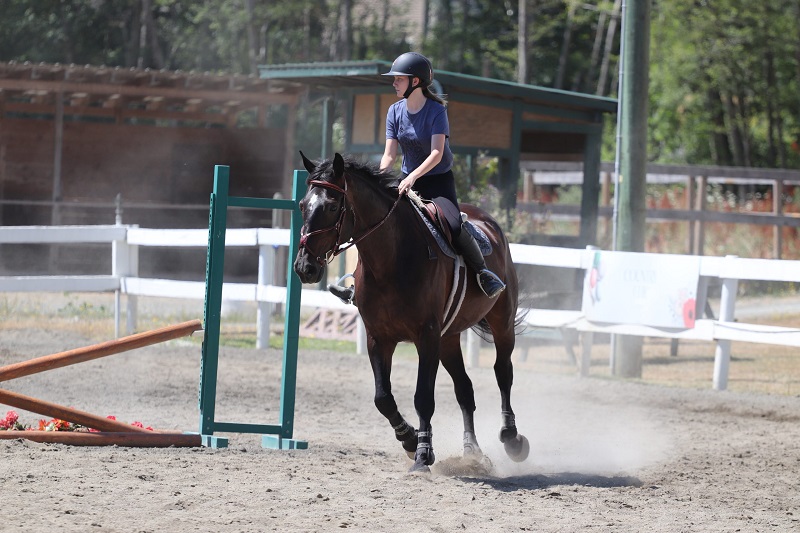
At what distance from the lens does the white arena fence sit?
11.4 meters

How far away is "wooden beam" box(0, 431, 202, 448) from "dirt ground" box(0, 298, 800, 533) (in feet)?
0.42

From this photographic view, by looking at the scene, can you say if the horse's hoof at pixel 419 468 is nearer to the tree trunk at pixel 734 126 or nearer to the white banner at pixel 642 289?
the white banner at pixel 642 289

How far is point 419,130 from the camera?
723cm

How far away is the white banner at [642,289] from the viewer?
11.7m

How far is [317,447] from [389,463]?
0.71m

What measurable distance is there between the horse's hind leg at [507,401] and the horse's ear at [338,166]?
2.26 meters

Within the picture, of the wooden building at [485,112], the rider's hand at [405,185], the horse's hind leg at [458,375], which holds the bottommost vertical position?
the horse's hind leg at [458,375]

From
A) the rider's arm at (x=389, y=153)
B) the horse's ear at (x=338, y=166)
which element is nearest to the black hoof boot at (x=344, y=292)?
the rider's arm at (x=389, y=153)

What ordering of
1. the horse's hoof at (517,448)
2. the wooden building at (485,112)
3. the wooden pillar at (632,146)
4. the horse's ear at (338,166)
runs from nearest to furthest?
1. the horse's ear at (338,166)
2. the horse's hoof at (517,448)
3. the wooden pillar at (632,146)
4. the wooden building at (485,112)

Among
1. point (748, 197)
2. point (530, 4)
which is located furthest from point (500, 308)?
point (530, 4)

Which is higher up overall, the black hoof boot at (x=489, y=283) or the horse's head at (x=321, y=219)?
the horse's head at (x=321, y=219)

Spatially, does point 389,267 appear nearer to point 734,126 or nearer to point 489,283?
point 489,283

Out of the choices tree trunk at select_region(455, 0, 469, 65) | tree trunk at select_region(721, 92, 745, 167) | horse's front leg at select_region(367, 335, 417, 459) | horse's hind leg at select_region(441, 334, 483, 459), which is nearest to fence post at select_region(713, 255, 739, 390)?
horse's hind leg at select_region(441, 334, 483, 459)

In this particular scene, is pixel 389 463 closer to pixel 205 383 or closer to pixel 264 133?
pixel 205 383
